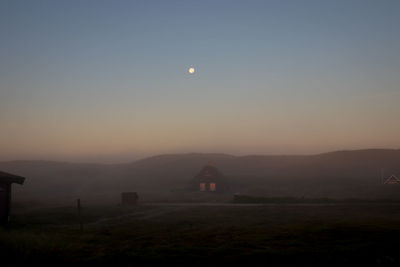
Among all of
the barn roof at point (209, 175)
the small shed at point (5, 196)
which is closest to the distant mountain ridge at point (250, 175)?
the barn roof at point (209, 175)

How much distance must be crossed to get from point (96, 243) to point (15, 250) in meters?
3.92

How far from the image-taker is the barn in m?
77.8

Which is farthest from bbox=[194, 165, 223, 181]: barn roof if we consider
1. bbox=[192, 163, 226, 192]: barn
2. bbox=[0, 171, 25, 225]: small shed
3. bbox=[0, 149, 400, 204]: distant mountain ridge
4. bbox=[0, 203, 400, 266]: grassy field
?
bbox=[0, 203, 400, 266]: grassy field

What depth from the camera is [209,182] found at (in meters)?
78.4

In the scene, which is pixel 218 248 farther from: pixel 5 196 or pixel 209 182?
pixel 209 182

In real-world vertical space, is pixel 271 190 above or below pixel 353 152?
below

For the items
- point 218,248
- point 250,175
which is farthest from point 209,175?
point 218,248

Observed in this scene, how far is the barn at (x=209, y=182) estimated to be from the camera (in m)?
77.8

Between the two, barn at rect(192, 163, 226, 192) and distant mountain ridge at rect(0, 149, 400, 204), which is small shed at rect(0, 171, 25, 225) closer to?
distant mountain ridge at rect(0, 149, 400, 204)

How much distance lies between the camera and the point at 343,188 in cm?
6944

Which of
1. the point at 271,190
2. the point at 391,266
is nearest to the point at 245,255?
the point at 391,266


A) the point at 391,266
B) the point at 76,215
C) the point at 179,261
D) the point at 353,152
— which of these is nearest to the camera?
the point at 391,266

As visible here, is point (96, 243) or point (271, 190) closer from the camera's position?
point (96, 243)

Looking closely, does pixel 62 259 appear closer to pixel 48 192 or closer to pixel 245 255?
pixel 245 255
